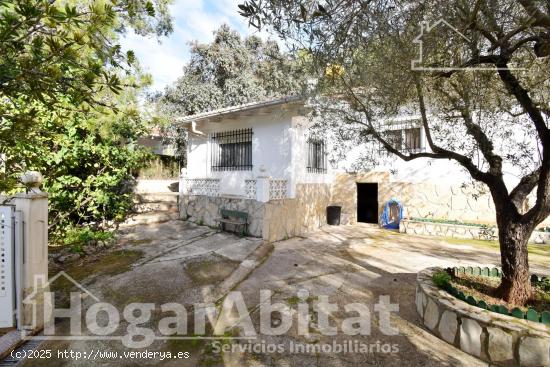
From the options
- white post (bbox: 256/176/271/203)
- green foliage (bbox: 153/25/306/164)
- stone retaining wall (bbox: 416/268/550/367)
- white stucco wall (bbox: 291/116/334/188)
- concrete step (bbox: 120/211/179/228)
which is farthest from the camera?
green foliage (bbox: 153/25/306/164)

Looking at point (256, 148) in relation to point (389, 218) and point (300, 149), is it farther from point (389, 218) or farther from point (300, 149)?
point (389, 218)

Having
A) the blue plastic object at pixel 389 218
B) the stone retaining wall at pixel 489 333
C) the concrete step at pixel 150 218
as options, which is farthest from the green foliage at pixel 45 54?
the blue plastic object at pixel 389 218

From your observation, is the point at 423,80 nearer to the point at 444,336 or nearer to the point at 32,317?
the point at 444,336

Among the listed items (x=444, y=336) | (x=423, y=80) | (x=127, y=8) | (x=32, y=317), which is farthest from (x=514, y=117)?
(x=32, y=317)

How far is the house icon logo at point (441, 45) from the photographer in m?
3.96

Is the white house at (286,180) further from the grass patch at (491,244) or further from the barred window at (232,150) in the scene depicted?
the grass patch at (491,244)

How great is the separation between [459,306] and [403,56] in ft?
12.0

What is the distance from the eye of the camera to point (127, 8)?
2.57 m

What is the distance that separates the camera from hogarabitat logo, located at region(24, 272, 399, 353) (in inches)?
162

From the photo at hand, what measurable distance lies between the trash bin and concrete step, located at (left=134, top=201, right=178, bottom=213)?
6.55m

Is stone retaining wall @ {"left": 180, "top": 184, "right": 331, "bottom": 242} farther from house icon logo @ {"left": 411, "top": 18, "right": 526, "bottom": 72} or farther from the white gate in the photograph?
the white gate

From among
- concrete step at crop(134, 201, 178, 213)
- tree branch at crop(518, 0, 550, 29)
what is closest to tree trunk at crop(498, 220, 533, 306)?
tree branch at crop(518, 0, 550, 29)

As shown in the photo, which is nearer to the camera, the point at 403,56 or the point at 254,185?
the point at 403,56

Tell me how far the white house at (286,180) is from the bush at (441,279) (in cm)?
446
